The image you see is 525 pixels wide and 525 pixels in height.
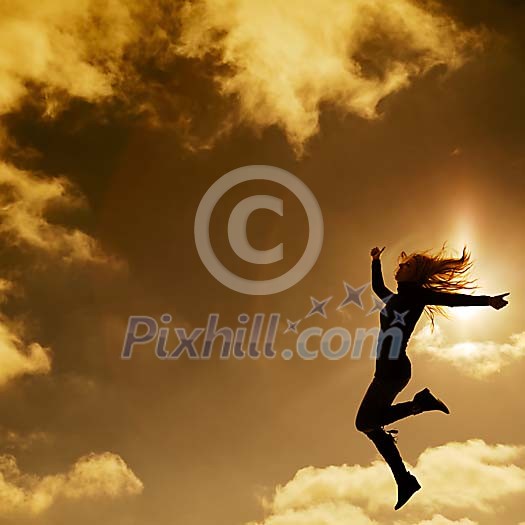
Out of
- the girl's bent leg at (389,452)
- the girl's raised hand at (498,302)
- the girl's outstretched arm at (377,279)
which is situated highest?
the girl's outstretched arm at (377,279)

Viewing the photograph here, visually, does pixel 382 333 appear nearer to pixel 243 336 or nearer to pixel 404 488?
pixel 404 488

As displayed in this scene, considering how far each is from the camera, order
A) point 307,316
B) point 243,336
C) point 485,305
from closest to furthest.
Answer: point 485,305, point 307,316, point 243,336

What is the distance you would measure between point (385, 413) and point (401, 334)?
1222mm

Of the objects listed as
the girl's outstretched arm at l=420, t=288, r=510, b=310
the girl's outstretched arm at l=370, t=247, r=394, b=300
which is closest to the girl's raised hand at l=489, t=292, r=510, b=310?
the girl's outstretched arm at l=420, t=288, r=510, b=310

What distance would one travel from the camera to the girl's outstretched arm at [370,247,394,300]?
10.7 metres

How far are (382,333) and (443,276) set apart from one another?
1.38m

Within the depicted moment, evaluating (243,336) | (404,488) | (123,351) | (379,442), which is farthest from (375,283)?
(123,351)

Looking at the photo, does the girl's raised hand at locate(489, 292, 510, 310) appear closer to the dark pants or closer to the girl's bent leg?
the dark pants

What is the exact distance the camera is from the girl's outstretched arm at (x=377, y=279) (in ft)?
35.0

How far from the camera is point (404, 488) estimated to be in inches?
427

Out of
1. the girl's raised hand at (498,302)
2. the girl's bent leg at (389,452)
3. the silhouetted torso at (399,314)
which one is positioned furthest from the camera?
the girl's bent leg at (389,452)

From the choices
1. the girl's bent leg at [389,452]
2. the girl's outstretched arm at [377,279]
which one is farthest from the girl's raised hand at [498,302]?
the girl's bent leg at [389,452]

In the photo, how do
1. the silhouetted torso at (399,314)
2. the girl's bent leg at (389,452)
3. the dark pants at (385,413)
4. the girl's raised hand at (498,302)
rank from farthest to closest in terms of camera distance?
the girl's bent leg at (389,452) < the dark pants at (385,413) < the silhouetted torso at (399,314) < the girl's raised hand at (498,302)

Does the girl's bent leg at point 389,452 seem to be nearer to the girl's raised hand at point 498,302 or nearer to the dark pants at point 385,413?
the dark pants at point 385,413
